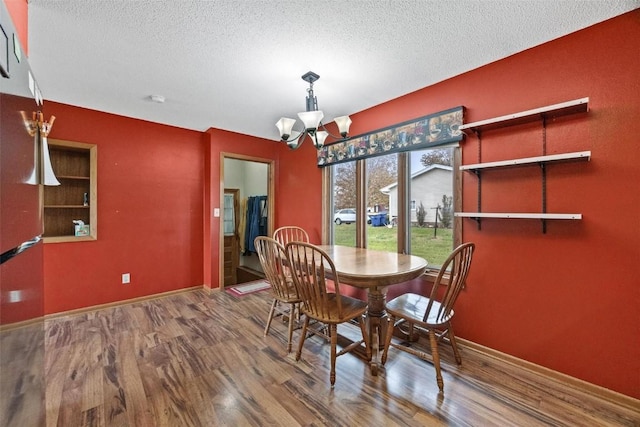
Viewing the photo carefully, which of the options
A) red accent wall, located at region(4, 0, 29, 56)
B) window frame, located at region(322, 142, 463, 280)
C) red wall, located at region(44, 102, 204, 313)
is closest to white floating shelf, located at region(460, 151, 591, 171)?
window frame, located at region(322, 142, 463, 280)

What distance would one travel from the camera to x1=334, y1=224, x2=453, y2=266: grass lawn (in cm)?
245

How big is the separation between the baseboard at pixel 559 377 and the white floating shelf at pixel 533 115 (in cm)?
177

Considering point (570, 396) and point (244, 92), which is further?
point (244, 92)

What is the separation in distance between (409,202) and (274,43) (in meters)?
1.86

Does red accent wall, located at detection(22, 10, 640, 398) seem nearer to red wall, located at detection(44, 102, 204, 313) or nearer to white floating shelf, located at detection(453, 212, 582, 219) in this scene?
red wall, located at detection(44, 102, 204, 313)

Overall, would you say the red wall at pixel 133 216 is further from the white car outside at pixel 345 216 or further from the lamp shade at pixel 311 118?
the lamp shade at pixel 311 118

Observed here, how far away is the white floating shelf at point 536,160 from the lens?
1.60m

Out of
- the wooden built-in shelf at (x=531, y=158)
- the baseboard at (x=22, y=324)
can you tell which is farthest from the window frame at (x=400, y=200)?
the baseboard at (x=22, y=324)

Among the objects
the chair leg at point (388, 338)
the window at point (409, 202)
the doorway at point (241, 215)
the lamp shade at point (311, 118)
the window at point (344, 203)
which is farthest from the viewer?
the doorway at point (241, 215)

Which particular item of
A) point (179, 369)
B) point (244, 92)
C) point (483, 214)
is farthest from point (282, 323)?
point (244, 92)

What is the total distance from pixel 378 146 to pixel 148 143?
9.75 feet

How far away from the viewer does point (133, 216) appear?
3.32 meters

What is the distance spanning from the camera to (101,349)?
2.20 metres

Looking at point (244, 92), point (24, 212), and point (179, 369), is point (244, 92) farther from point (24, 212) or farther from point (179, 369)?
point (179, 369)
